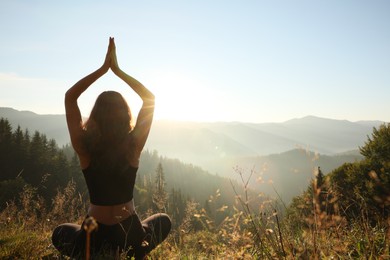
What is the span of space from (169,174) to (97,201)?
163m

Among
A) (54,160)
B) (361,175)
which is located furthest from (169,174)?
(361,175)

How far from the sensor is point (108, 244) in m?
3.23

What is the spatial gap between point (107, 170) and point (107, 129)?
0.46 meters

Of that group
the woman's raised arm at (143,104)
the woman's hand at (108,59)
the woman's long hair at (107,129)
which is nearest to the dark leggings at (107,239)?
the woman's long hair at (107,129)

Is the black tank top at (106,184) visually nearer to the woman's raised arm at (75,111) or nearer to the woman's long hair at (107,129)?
the woman's long hair at (107,129)

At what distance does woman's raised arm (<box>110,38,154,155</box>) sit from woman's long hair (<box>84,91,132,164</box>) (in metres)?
0.17

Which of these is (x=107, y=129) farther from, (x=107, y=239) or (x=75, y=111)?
(x=107, y=239)

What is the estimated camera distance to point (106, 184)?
3363 mm

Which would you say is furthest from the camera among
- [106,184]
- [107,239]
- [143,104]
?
[143,104]

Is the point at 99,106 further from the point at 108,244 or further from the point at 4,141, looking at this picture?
the point at 4,141

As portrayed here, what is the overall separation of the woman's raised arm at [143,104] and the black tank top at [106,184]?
388 mm

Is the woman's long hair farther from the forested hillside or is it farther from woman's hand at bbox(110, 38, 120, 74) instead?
the forested hillside

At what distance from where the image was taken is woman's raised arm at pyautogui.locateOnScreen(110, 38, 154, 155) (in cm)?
364

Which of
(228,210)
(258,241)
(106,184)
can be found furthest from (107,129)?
(228,210)
